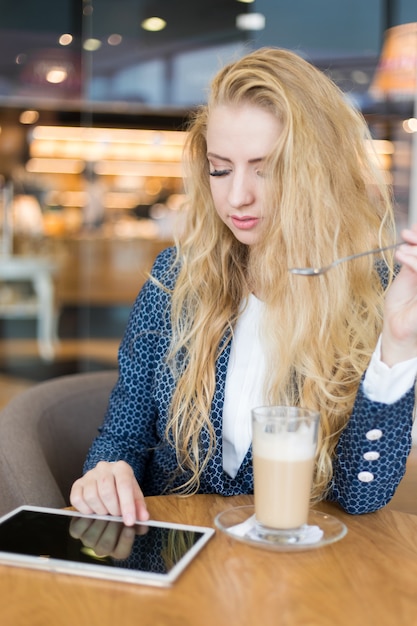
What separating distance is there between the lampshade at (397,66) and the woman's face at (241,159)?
311 cm

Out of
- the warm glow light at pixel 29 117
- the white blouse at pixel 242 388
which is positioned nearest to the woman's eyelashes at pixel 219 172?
the white blouse at pixel 242 388

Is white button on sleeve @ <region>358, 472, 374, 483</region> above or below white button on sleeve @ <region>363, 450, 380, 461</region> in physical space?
below

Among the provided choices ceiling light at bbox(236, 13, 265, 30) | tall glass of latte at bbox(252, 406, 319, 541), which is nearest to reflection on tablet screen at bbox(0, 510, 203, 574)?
tall glass of latte at bbox(252, 406, 319, 541)

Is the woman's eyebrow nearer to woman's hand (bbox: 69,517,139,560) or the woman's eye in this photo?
the woman's eye

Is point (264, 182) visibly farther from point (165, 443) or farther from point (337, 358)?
point (165, 443)

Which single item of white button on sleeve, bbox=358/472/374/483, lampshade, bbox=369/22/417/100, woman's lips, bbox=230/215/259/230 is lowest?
white button on sleeve, bbox=358/472/374/483

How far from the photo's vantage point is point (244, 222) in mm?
1502

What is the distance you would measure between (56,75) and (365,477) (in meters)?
4.62

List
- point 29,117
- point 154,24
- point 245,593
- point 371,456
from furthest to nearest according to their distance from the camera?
point 29,117
point 154,24
point 371,456
point 245,593

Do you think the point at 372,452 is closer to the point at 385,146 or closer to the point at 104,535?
the point at 104,535

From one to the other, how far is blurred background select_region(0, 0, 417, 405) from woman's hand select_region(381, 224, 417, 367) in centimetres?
322

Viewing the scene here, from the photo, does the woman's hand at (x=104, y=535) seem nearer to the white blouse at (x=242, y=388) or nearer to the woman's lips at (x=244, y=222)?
the white blouse at (x=242, y=388)

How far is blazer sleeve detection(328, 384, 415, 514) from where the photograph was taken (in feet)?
4.20

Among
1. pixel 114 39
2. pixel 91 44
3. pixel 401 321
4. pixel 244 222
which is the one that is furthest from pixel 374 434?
pixel 91 44
